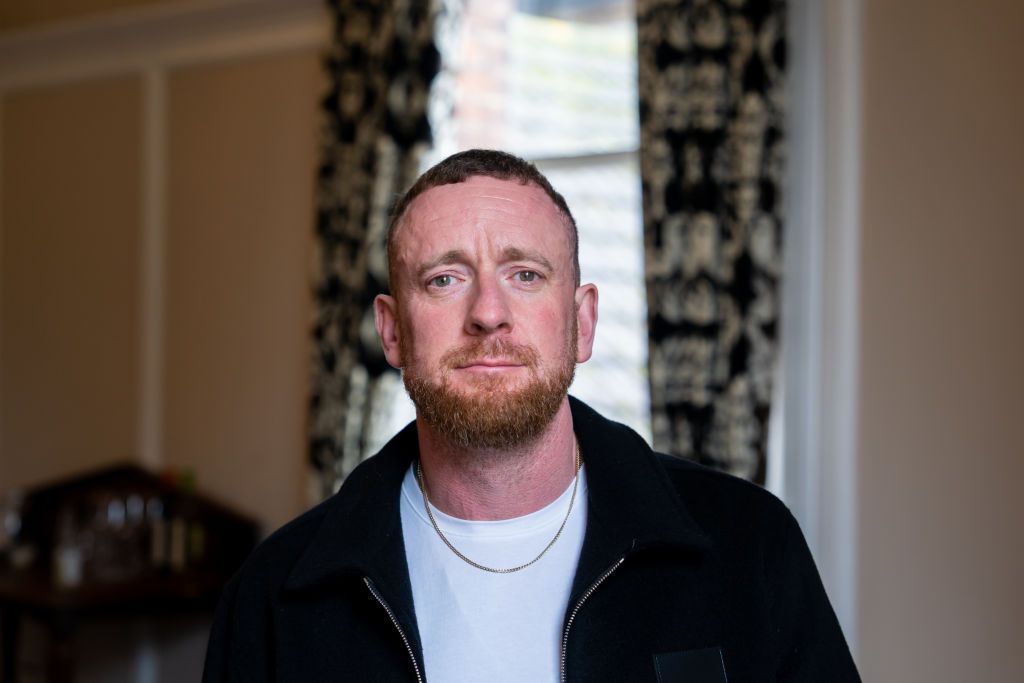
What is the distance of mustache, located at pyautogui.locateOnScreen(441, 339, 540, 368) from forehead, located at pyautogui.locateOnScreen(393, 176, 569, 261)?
5.4 inches

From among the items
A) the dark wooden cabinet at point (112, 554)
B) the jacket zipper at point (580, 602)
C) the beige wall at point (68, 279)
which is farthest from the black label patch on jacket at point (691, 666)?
the beige wall at point (68, 279)

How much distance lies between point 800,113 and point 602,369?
93cm

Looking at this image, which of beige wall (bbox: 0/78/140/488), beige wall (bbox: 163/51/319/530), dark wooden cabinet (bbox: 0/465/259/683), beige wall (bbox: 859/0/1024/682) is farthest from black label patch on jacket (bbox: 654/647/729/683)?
beige wall (bbox: 0/78/140/488)

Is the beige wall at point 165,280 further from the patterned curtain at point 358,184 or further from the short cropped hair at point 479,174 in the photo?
the short cropped hair at point 479,174

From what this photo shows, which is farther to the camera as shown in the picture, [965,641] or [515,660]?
[965,641]

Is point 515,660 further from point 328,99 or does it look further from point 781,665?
point 328,99

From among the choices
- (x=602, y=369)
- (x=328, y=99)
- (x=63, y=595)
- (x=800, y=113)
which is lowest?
(x=63, y=595)

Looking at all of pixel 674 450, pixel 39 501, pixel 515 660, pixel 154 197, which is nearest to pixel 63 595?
pixel 39 501

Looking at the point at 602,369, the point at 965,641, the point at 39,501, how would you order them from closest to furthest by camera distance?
the point at 965,641 → the point at 602,369 → the point at 39,501

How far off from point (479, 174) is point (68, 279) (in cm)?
345

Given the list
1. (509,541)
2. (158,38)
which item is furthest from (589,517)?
(158,38)

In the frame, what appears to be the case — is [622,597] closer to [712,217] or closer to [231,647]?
[231,647]

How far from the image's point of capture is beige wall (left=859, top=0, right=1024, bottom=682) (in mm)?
2607

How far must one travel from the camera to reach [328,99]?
374cm
